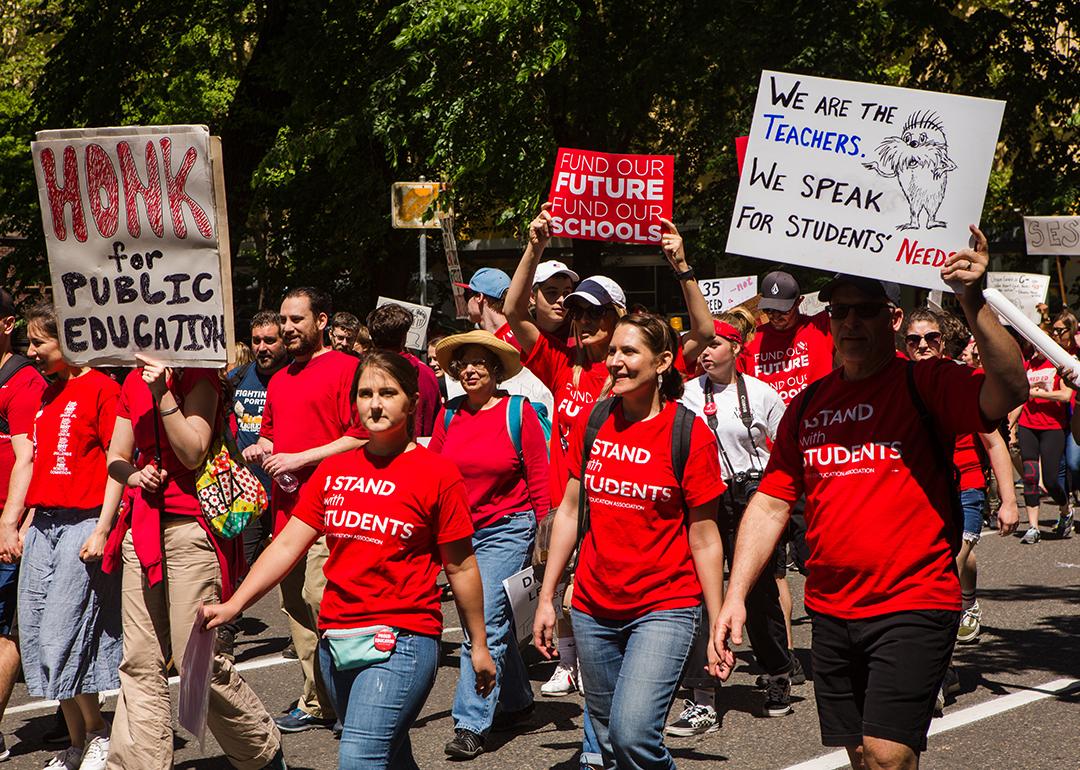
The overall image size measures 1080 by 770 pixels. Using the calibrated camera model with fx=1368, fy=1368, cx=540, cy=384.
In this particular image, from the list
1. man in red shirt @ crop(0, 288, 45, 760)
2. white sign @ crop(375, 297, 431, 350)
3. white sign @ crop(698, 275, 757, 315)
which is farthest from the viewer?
white sign @ crop(698, 275, 757, 315)

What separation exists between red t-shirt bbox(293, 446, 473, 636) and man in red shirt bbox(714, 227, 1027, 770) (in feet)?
3.14

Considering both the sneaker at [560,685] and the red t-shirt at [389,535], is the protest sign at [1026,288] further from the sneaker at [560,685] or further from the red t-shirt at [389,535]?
the red t-shirt at [389,535]

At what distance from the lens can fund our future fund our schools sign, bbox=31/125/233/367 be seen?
5.06 meters

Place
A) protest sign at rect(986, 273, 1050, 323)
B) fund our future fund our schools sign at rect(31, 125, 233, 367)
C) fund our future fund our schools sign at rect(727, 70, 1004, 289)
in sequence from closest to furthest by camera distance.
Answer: fund our future fund our schools sign at rect(727, 70, 1004, 289), fund our future fund our schools sign at rect(31, 125, 233, 367), protest sign at rect(986, 273, 1050, 323)

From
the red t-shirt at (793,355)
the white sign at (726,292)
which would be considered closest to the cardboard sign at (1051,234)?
the white sign at (726,292)

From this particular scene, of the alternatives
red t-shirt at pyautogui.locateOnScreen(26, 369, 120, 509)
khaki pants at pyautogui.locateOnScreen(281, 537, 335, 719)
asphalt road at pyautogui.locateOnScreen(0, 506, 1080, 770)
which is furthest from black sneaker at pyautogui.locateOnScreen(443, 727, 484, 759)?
red t-shirt at pyautogui.locateOnScreen(26, 369, 120, 509)

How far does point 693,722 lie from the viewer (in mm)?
6613

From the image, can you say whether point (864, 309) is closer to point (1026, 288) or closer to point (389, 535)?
point (389, 535)

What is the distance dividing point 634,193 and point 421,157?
1132 centimetres

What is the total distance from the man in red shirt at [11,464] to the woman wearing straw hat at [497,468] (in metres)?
2.00

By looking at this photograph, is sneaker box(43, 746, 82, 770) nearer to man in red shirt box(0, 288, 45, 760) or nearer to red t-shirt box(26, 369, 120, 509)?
man in red shirt box(0, 288, 45, 760)

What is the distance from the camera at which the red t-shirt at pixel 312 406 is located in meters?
6.70

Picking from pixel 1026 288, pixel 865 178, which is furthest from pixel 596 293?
pixel 1026 288

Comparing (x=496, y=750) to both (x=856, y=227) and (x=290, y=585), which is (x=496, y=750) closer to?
(x=290, y=585)
